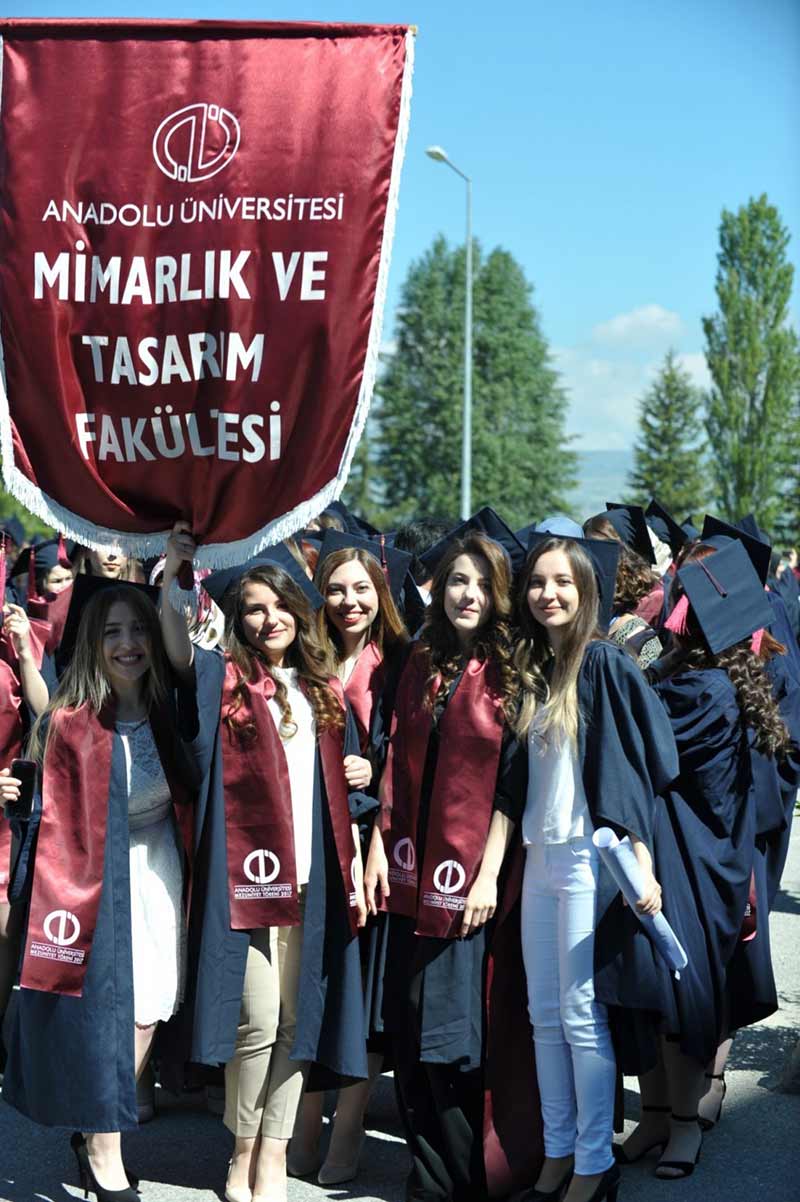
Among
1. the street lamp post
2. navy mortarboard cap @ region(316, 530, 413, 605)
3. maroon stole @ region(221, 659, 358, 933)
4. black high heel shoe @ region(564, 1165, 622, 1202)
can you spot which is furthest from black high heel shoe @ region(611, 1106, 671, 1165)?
the street lamp post

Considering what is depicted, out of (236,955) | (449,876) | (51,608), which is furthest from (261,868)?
(51,608)

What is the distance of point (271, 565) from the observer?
461 cm

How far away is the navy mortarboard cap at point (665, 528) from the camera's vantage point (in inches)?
287

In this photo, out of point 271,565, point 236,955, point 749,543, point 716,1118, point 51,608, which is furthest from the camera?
point 51,608

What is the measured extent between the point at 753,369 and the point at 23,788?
182ft

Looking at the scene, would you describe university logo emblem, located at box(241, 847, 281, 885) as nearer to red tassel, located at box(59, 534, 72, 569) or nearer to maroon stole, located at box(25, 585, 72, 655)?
maroon stole, located at box(25, 585, 72, 655)

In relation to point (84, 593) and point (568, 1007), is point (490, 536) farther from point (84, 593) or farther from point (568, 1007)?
point (568, 1007)

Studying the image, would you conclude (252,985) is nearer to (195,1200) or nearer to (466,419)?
(195,1200)

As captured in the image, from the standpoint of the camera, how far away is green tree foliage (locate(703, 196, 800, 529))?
5631 cm

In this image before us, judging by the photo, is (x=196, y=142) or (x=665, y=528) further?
(x=665, y=528)

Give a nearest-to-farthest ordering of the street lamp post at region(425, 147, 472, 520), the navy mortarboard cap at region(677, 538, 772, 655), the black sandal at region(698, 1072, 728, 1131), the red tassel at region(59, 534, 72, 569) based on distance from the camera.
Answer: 1. the navy mortarboard cap at region(677, 538, 772, 655)
2. the black sandal at region(698, 1072, 728, 1131)
3. the red tassel at region(59, 534, 72, 569)
4. the street lamp post at region(425, 147, 472, 520)

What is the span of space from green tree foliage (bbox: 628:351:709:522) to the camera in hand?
55.0 metres

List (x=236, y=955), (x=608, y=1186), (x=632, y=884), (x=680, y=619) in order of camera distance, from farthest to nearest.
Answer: (x=680, y=619) < (x=236, y=955) < (x=608, y=1186) < (x=632, y=884)

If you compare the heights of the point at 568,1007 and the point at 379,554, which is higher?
the point at 379,554
